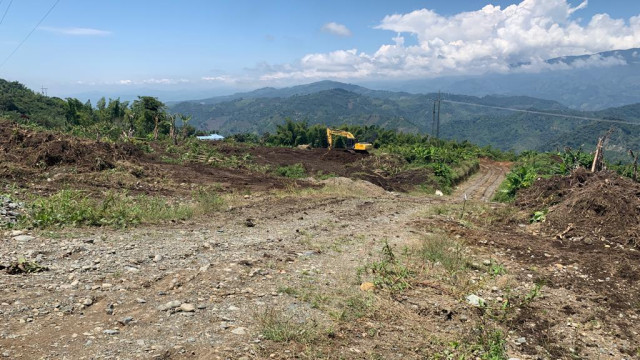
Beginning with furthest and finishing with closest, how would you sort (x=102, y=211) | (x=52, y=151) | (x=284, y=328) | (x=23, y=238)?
1. (x=52, y=151)
2. (x=102, y=211)
3. (x=23, y=238)
4. (x=284, y=328)

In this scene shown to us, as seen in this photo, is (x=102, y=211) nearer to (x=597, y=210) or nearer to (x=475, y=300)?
(x=475, y=300)

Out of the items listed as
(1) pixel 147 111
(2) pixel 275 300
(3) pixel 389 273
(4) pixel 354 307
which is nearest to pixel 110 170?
(2) pixel 275 300

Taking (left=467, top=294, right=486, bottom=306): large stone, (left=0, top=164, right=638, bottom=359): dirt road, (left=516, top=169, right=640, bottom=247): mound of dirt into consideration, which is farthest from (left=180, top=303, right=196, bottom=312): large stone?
(left=516, top=169, right=640, bottom=247): mound of dirt

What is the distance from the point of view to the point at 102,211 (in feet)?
26.2

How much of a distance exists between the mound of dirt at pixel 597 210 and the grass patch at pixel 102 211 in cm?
849

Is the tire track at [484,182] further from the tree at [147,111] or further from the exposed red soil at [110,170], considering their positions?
the tree at [147,111]

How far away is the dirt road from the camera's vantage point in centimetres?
397

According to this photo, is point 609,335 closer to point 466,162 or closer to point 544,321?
point 544,321

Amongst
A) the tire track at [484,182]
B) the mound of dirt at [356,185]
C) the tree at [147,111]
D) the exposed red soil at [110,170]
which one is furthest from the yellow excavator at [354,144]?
the tree at [147,111]

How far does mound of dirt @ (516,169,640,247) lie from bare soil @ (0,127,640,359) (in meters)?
0.04

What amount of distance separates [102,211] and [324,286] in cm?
504

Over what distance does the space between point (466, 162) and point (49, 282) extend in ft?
91.4

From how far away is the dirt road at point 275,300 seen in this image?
13.0 ft

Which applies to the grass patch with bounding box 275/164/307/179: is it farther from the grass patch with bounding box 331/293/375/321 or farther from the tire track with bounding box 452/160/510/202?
the grass patch with bounding box 331/293/375/321
